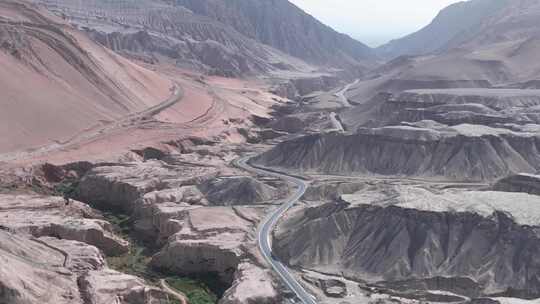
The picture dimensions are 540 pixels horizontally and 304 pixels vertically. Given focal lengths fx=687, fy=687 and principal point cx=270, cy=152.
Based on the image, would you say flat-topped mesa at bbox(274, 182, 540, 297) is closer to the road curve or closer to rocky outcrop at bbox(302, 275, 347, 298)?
the road curve

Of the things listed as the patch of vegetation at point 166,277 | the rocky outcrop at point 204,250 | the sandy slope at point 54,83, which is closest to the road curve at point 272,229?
the rocky outcrop at point 204,250

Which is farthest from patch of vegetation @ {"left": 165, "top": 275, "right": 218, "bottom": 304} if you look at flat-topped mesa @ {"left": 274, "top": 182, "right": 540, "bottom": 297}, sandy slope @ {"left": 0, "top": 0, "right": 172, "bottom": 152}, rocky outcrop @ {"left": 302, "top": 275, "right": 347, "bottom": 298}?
sandy slope @ {"left": 0, "top": 0, "right": 172, "bottom": 152}

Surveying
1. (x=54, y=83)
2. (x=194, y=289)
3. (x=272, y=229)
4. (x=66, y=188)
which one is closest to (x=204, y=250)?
(x=194, y=289)

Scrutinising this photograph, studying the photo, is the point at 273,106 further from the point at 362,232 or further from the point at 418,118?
the point at 362,232

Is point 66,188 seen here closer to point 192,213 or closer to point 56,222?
point 56,222

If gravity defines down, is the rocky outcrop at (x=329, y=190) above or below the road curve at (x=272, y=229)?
above

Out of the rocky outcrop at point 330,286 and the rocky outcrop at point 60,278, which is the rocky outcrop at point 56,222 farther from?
the rocky outcrop at point 330,286
